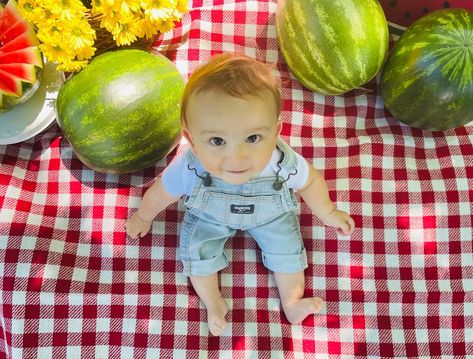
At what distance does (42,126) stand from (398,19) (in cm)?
112

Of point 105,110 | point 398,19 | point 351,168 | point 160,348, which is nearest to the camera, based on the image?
point 105,110

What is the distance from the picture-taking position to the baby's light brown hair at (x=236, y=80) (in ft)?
3.63

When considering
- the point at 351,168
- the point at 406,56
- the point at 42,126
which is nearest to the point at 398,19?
the point at 406,56

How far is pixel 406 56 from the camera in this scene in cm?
155

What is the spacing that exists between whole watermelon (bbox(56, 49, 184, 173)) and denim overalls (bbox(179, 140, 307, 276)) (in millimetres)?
160

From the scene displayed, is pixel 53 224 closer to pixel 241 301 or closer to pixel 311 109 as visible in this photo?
pixel 241 301

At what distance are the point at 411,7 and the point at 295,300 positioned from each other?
37.7 inches

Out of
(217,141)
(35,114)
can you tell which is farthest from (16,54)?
(217,141)

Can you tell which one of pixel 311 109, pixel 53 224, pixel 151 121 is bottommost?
pixel 53 224

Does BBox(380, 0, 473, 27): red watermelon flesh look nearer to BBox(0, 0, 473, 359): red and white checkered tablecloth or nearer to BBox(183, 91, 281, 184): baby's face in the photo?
BBox(0, 0, 473, 359): red and white checkered tablecloth

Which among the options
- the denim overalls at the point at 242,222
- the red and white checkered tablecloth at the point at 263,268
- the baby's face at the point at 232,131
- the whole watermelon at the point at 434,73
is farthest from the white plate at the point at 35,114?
the whole watermelon at the point at 434,73

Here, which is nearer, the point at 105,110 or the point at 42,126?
the point at 105,110

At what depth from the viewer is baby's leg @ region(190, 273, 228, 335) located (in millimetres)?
1517

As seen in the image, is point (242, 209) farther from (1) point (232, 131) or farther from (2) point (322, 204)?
(1) point (232, 131)
